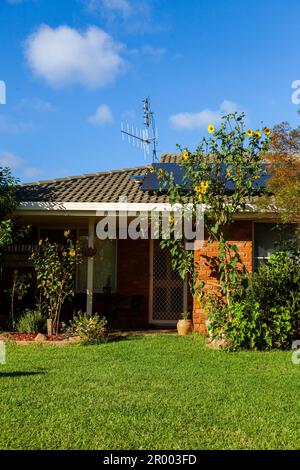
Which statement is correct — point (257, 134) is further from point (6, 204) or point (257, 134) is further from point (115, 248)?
point (115, 248)

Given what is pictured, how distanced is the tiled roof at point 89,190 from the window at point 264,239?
7.62ft

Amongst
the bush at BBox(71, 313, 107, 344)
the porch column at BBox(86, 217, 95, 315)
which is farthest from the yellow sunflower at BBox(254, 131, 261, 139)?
the bush at BBox(71, 313, 107, 344)

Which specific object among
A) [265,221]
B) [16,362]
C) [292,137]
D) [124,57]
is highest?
[124,57]

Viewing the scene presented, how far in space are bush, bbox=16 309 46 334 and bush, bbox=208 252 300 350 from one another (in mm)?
3869

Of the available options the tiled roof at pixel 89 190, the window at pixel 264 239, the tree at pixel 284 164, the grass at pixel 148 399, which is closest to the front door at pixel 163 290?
the tiled roof at pixel 89 190

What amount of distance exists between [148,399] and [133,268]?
7911 mm

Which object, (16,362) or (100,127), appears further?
(100,127)

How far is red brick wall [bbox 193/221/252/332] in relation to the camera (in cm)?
1045

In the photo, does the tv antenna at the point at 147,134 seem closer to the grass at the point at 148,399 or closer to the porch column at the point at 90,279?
the porch column at the point at 90,279

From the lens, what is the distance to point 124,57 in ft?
34.4

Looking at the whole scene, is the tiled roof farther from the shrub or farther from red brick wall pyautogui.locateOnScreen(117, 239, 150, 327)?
the shrub
